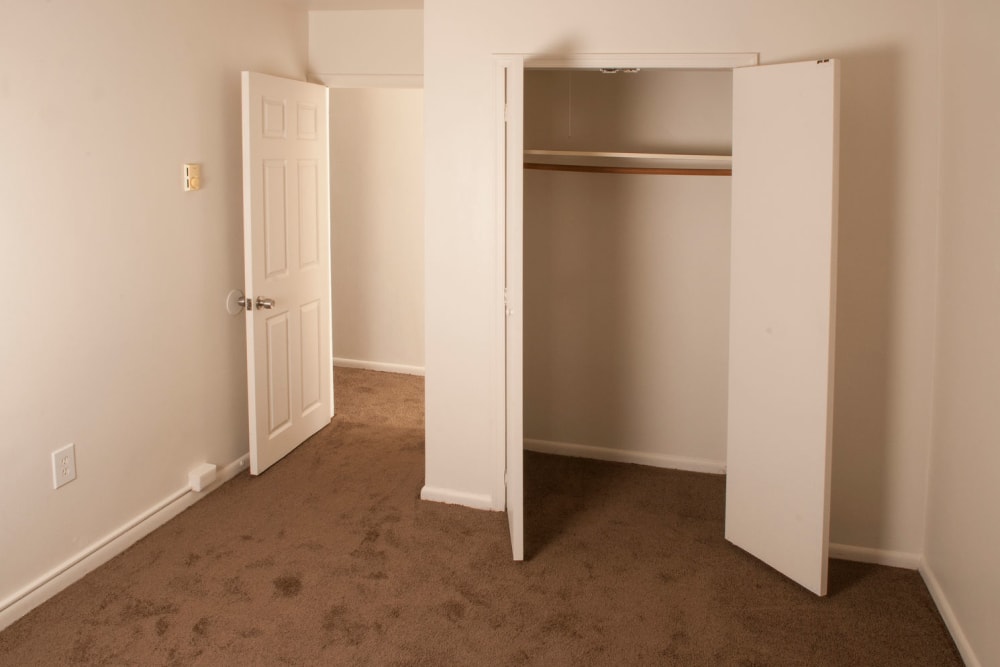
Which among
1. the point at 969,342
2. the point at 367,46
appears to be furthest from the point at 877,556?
the point at 367,46

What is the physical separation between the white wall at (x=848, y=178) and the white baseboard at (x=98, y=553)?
4.56ft

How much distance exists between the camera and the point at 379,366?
21.2ft

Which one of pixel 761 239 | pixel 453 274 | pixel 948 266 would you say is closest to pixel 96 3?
pixel 453 274

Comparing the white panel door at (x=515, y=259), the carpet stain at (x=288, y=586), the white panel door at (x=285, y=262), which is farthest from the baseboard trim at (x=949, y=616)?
the white panel door at (x=285, y=262)

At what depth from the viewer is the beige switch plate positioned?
12.4ft

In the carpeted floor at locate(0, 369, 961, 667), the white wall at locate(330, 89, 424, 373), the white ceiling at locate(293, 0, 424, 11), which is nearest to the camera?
the carpeted floor at locate(0, 369, 961, 667)

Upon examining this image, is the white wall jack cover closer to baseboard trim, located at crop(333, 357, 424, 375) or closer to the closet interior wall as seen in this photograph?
the closet interior wall

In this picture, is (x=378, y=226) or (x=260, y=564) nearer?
(x=260, y=564)

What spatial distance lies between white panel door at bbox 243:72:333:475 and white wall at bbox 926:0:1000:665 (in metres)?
2.88

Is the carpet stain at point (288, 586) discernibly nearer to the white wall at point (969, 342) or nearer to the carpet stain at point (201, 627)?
the carpet stain at point (201, 627)

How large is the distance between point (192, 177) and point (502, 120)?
1381 millimetres

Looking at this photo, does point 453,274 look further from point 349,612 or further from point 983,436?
point 983,436

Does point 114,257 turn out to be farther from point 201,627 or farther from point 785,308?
point 785,308

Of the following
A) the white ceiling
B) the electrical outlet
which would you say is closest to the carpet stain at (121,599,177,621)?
the electrical outlet
